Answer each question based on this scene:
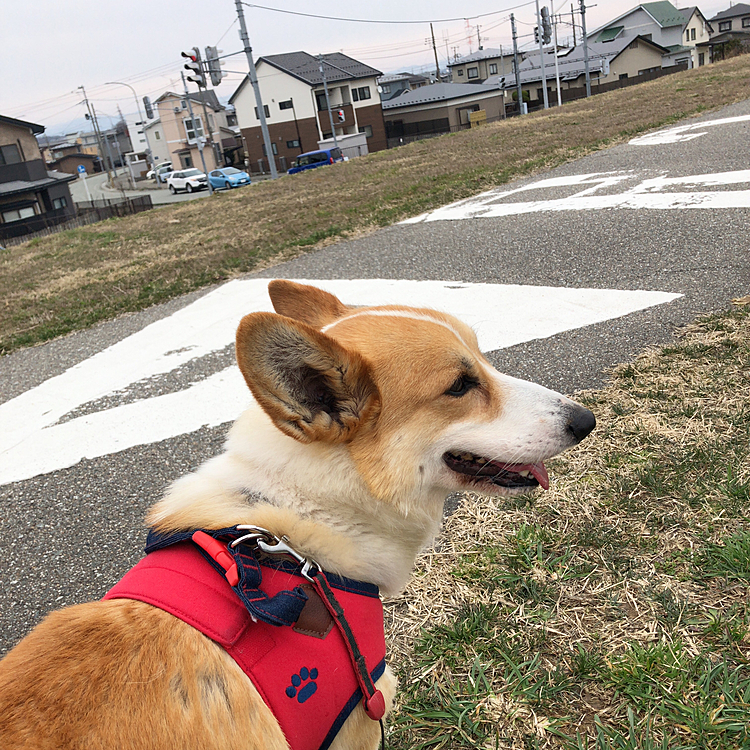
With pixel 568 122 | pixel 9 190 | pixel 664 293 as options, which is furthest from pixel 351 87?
pixel 664 293

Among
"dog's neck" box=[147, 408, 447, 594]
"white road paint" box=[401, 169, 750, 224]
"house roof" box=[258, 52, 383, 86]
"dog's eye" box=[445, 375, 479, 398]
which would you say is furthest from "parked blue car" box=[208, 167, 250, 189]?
"dog's neck" box=[147, 408, 447, 594]

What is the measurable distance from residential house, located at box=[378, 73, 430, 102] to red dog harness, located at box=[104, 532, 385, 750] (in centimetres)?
7572

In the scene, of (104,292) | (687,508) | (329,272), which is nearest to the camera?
(687,508)

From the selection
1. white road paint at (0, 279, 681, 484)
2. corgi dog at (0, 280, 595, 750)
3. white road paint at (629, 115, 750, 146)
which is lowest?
white road paint at (0, 279, 681, 484)

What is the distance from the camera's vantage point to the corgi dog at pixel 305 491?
130 cm

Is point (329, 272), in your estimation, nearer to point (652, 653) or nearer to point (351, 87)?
point (652, 653)

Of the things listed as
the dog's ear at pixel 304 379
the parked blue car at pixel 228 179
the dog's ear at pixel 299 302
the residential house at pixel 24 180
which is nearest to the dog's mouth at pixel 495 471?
the dog's ear at pixel 304 379

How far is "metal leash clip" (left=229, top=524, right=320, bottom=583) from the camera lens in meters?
1.51

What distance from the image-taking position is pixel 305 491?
1.69 meters

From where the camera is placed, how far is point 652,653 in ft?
6.63

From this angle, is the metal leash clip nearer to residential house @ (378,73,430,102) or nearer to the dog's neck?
the dog's neck

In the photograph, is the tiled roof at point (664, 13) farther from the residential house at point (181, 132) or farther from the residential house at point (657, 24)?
the residential house at point (181, 132)

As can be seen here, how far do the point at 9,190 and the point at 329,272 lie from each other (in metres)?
41.0

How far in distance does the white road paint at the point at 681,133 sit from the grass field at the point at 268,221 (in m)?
0.75
